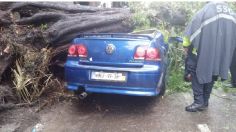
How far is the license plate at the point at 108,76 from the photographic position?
5.37m

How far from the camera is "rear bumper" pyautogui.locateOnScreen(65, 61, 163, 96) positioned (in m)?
5.30

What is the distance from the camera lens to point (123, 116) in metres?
5.68

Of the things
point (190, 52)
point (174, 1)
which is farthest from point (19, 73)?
point (174, 1)

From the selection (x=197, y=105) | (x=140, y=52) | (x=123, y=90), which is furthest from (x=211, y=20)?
(x=123, y=90)

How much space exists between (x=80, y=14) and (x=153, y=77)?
2.97 m

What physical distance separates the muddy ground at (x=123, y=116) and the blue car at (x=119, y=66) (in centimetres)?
46

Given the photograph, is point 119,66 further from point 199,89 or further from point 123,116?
point 199,89

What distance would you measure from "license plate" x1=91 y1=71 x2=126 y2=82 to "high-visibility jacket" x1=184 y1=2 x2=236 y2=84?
1.22 metres

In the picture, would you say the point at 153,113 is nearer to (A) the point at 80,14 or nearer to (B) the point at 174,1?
(A) the point at 80,14

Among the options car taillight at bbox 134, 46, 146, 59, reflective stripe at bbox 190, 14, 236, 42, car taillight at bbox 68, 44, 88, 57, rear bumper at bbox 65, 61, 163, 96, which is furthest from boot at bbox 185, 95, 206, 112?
car taillight at bbox 68, 44, 88, 57

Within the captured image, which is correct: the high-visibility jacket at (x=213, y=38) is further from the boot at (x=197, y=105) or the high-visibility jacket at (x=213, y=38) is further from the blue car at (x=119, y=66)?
the blue car at (x=119, y=66)

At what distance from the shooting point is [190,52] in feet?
18.8

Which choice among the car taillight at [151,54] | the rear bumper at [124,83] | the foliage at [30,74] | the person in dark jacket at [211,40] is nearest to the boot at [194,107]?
the person in dark jacket at [211,40]

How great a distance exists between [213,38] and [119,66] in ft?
4.94
